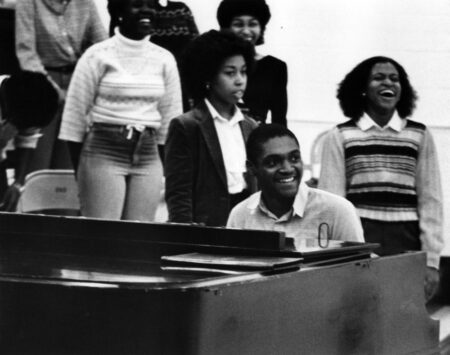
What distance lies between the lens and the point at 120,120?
6.83 meters

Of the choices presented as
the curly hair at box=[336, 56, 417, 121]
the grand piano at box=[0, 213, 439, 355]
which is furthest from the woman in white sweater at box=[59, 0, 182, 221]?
the grand piano at box=[0, 213, 439, 355]

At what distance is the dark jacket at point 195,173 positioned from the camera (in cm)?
590

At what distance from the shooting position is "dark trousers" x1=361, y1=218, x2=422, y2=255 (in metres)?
5.95

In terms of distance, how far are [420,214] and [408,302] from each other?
7.09 feet

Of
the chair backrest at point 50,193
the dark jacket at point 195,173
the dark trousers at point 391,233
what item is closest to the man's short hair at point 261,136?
the dark jacket at point 195,173

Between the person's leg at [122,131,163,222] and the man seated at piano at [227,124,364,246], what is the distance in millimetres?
1675

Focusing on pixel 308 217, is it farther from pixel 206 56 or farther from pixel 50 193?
pixel 50 193

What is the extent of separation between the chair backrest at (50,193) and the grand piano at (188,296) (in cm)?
313

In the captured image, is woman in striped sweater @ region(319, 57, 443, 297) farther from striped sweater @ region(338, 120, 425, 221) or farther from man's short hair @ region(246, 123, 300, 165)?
man's short hair @ region(246, 123, 300, 165)

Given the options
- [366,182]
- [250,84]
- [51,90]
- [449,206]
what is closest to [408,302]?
[366,182]

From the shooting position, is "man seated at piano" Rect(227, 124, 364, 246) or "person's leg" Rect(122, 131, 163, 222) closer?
"man seated at piano" Rect(227, 124, 364, 246)

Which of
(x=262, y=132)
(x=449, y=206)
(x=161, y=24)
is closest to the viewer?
(x=262, y=132)

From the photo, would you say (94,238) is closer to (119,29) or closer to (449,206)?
(119,29)

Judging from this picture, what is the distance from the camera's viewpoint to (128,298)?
3014 millimetres
